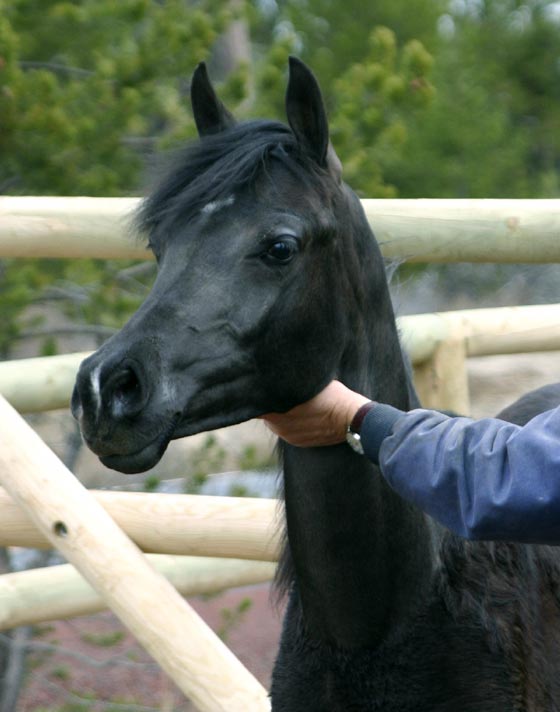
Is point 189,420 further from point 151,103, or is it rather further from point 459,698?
point 151,103

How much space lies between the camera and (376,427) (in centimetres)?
225

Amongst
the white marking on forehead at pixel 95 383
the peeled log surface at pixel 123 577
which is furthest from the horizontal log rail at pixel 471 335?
the white marking on forehead at pixel 95 383

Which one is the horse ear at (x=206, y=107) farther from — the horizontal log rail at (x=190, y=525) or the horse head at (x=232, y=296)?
the horizontal log rail at (x=190, y=525)

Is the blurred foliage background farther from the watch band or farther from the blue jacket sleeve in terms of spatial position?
the blue jacket sleeve

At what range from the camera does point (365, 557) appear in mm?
2617

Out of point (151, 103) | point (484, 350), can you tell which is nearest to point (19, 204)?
point (484, 350)

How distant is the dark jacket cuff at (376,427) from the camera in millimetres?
2234

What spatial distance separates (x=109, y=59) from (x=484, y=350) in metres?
3.04

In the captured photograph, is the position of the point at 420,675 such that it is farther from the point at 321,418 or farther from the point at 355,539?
the point at 321,418

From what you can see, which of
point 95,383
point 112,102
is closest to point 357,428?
point 95,383

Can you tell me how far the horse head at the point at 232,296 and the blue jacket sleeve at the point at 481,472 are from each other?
0.36 metres

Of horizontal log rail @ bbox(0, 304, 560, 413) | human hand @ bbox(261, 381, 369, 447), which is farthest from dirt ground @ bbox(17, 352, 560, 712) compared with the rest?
human hand @ bbox(261, 381, 369, 447)

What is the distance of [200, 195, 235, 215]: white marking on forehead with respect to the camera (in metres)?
2.43

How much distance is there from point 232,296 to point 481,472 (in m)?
0.66
